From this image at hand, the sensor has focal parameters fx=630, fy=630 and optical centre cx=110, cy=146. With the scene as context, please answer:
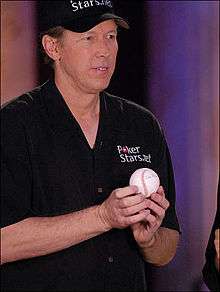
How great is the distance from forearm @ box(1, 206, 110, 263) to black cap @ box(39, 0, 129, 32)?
1.86 feet

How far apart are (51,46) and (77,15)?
0.15 meters

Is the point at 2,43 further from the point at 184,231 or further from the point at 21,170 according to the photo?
the point at 184,231

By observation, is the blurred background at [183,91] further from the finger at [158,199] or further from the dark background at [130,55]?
the finger at [158,199]

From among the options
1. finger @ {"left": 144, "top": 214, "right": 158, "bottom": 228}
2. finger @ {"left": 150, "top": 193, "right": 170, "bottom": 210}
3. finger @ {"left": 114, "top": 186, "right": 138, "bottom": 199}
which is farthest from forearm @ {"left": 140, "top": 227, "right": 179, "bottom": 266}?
finger @ {"left": 114, "top": 186, "right": 138, "bottom": 199}

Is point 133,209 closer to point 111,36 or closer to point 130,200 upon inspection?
point 130,200

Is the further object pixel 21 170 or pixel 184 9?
pixel 184 9

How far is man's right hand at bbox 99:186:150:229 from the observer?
5.66ft

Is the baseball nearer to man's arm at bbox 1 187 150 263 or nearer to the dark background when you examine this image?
man's arm at bbox 1 187 150 263

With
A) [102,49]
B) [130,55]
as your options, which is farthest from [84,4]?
[130,55]

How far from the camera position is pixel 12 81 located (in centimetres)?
229

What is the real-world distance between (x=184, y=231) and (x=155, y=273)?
0.21 meters

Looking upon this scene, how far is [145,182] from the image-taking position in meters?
1.78

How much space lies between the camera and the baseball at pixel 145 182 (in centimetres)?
178

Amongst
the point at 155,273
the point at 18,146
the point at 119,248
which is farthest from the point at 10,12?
the point at 155,273
